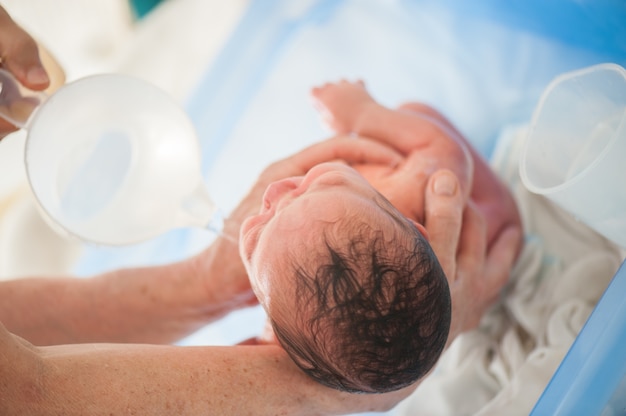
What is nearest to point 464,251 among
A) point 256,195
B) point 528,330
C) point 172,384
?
point 528,330

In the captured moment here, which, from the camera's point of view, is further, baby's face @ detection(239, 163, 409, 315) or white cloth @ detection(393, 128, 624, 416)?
white cloth @ detection(393, 128, 624, 416)

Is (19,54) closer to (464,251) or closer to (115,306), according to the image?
(115,306)

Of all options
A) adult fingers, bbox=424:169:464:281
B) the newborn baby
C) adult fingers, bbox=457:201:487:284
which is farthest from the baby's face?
adult fingers, bbox=457:201:487:284

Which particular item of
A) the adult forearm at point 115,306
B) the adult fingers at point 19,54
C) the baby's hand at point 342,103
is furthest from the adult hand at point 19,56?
the baby's hand at point 342,103

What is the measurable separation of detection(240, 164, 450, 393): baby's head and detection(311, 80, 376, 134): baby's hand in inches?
15.6

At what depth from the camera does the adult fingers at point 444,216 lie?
0.85 metres

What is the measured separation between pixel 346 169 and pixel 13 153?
938 millimetres

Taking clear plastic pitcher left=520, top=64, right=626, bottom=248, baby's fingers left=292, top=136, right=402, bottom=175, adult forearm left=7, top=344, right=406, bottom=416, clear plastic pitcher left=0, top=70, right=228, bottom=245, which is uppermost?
clear plastic pitcher left=520, top=64, right=626, bottom=248

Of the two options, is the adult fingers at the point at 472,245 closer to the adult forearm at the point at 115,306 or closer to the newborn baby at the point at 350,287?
the newborn baby at the point at 350,287

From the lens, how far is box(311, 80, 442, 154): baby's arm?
1038mm

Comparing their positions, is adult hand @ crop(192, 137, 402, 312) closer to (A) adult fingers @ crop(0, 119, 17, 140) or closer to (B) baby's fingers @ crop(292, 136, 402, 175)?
(B) baby's fingers @ crop(292, 136, 402, 175)

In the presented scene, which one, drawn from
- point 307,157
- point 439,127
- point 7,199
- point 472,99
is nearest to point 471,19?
point 472,99

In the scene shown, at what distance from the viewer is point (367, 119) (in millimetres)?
1072

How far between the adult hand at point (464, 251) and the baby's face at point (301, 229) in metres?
0.15
